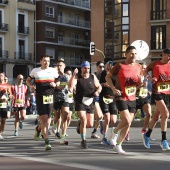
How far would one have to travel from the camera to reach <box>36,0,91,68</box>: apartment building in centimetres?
6456

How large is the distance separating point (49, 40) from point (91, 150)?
55.2 m

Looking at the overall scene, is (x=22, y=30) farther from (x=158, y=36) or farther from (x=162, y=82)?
(x=162, y=82)

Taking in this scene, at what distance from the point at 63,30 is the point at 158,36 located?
22996 mm

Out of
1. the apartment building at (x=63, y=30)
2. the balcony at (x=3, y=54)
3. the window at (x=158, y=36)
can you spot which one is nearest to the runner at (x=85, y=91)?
the window at (x=158, y=36)

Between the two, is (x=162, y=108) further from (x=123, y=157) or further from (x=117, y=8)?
(x=117, y=8)

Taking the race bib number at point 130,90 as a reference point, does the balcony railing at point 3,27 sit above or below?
above

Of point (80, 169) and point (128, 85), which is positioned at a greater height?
point (128, 85)

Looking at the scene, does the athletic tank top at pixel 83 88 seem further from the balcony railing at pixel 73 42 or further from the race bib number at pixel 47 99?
the balcony railing at pixel 73 42

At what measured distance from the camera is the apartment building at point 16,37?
60531 millimetres

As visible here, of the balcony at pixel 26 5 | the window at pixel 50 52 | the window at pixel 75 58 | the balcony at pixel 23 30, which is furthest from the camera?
the window at pixel 75 58

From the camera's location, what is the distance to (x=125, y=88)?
32.2ft

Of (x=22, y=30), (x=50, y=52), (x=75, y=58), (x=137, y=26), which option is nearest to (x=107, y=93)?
(x=137, y=26)

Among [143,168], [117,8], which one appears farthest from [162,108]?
[117,8]

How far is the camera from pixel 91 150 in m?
10.5
